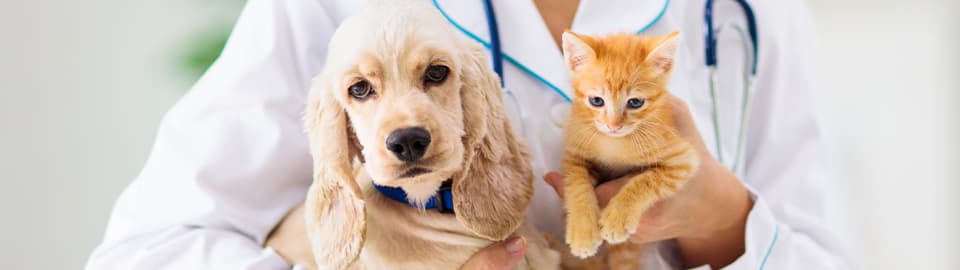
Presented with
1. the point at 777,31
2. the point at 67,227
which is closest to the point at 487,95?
the point at 777,31

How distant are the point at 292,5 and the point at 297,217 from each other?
0.35 meters

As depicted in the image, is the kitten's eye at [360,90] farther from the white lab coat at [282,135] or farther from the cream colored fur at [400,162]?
the white lab coat at [282,135]

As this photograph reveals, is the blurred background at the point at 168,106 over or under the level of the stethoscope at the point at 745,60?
under

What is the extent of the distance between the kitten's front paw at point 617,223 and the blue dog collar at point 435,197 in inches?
7.1

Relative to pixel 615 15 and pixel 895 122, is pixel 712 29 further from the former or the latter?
pixel 895 122

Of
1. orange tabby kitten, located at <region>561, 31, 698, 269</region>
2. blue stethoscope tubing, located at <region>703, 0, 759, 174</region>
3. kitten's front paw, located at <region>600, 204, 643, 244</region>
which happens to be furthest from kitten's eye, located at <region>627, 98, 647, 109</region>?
blue stethoscope tubing, located at <region>703, 0, 759, 174</region>

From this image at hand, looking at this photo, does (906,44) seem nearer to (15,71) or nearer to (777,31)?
(777,31)

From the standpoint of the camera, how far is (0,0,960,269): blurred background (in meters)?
2.07

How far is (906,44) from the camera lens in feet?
8.32

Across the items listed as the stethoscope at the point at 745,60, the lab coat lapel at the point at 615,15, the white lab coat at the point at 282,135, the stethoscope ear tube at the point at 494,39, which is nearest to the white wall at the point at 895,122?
the stethoscope at the point at 745,60

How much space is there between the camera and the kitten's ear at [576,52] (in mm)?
781

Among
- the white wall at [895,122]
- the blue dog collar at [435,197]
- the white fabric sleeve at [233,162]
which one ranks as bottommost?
the white wall at [895,122]

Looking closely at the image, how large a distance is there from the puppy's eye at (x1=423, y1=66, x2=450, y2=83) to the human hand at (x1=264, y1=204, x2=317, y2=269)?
475mm

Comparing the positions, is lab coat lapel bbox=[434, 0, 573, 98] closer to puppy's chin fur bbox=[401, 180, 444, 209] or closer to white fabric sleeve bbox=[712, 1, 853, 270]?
puppy's chin fur bbox=[401, 180, 444, 209]
